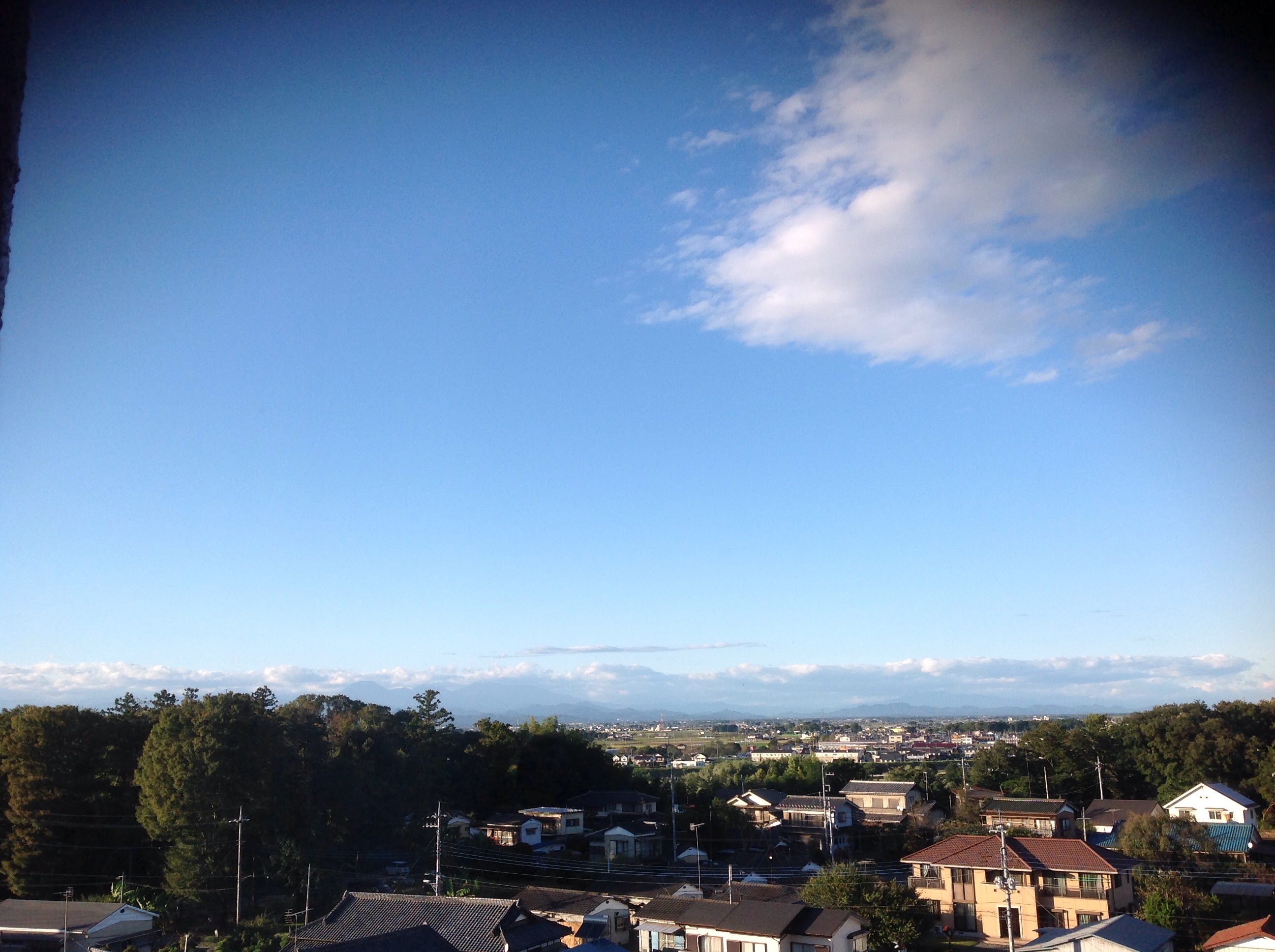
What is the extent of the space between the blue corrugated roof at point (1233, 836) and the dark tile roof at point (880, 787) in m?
11.9

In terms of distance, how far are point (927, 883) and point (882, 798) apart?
15.3 metres

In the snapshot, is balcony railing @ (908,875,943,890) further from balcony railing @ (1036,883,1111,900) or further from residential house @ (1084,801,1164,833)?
residential house @ (1084,801,1164,833)

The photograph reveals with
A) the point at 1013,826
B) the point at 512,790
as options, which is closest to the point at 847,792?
the point at 1013,826

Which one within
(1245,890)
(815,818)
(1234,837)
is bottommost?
(815,818)

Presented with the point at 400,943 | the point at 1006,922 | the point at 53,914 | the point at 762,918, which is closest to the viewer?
the point at 400,943

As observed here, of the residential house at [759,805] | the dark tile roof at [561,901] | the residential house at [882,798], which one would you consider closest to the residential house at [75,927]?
the dark tile roof at [561,901]

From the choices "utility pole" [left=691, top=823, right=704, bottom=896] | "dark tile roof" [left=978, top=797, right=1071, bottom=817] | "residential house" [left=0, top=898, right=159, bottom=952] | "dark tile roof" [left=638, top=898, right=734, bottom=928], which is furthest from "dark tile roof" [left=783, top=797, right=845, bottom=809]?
"residential house" [left=0, top=898, right=159, bottom=952]

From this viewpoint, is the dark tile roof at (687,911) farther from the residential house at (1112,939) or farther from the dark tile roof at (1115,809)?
the dark tile roof at (1115,809)

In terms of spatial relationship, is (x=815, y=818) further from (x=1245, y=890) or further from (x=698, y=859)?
(x=1245, y=890)

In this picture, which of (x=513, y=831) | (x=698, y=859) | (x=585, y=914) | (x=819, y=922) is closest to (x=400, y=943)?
(x=819, y=922)

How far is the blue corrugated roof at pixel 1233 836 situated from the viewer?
24.9 metres

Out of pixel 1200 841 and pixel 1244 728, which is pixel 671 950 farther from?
pixel 1244 728

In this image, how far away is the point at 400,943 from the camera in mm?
12906

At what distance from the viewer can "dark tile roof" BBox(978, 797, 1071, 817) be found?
86.9 feet
